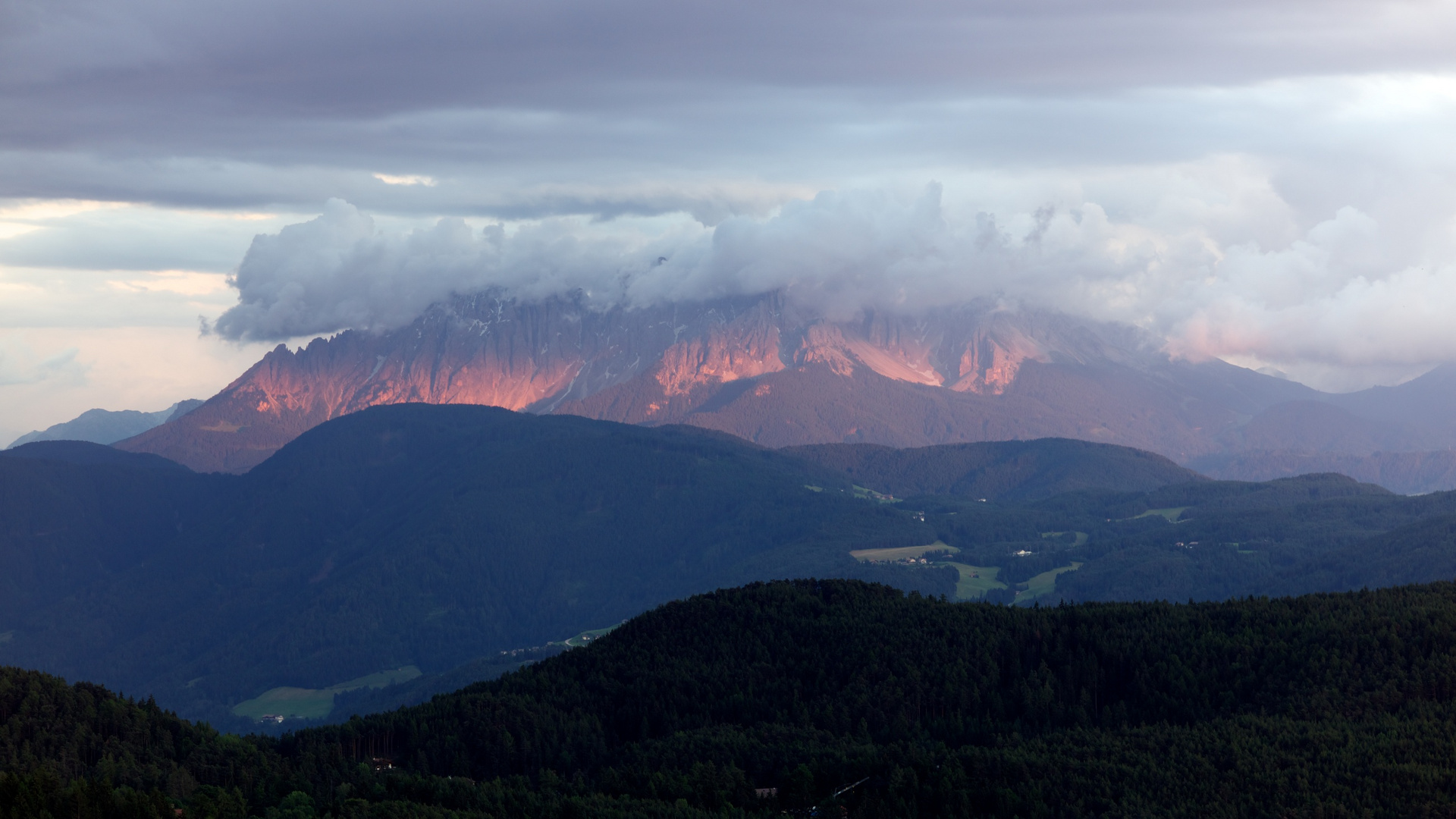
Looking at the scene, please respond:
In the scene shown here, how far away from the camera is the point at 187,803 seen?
111750 mm

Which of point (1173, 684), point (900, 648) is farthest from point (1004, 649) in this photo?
point (1173, 684)

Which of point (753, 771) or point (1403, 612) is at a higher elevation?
point (1403, 612)

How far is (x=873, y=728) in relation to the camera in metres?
158

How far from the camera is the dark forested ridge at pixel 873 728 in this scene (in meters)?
116

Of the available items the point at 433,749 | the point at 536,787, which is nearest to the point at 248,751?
the point at 433,749

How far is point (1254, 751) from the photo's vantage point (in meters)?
123

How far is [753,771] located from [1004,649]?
5014 cm

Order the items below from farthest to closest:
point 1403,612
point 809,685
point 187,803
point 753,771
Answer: point 809,685
point 1403,612
point 753,771
point 187,803

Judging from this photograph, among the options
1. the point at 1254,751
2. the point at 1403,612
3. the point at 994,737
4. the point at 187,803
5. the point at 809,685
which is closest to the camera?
the point at 187,803

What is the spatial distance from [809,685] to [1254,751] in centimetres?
6216

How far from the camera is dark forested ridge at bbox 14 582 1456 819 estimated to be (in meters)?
116

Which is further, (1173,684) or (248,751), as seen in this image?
(1173,684)

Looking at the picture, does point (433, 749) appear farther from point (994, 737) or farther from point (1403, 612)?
point (1403, 612)

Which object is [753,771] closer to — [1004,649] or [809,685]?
[809,685]
